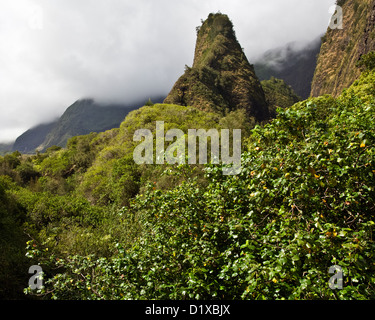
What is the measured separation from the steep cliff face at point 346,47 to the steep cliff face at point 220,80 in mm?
19223

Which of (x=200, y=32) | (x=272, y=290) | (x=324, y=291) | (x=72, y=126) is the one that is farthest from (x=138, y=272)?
(x=72, y=126)

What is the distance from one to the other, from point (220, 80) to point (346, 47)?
35.2 m

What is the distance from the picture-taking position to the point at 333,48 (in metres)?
68.2

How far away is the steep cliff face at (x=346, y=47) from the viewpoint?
44094 mm

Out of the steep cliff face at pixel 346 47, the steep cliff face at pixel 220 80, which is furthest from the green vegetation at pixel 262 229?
the steep cliff face at pixel 346 47

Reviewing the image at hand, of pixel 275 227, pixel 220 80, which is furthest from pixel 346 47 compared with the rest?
pixel 275 227

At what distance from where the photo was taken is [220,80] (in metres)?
53.9

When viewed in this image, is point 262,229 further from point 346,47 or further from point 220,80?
point 346,47

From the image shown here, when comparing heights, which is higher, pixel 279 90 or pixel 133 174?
pixel 279 90

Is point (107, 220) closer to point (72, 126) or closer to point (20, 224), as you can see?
point (20, 224)

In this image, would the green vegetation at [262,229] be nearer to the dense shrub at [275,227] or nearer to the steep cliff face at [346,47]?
the dense shrub at [275,227]

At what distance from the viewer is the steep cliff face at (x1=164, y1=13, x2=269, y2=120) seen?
46.1 metres

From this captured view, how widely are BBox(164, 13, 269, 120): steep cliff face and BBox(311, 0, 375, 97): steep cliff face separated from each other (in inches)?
757

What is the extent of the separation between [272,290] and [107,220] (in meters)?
11.9
